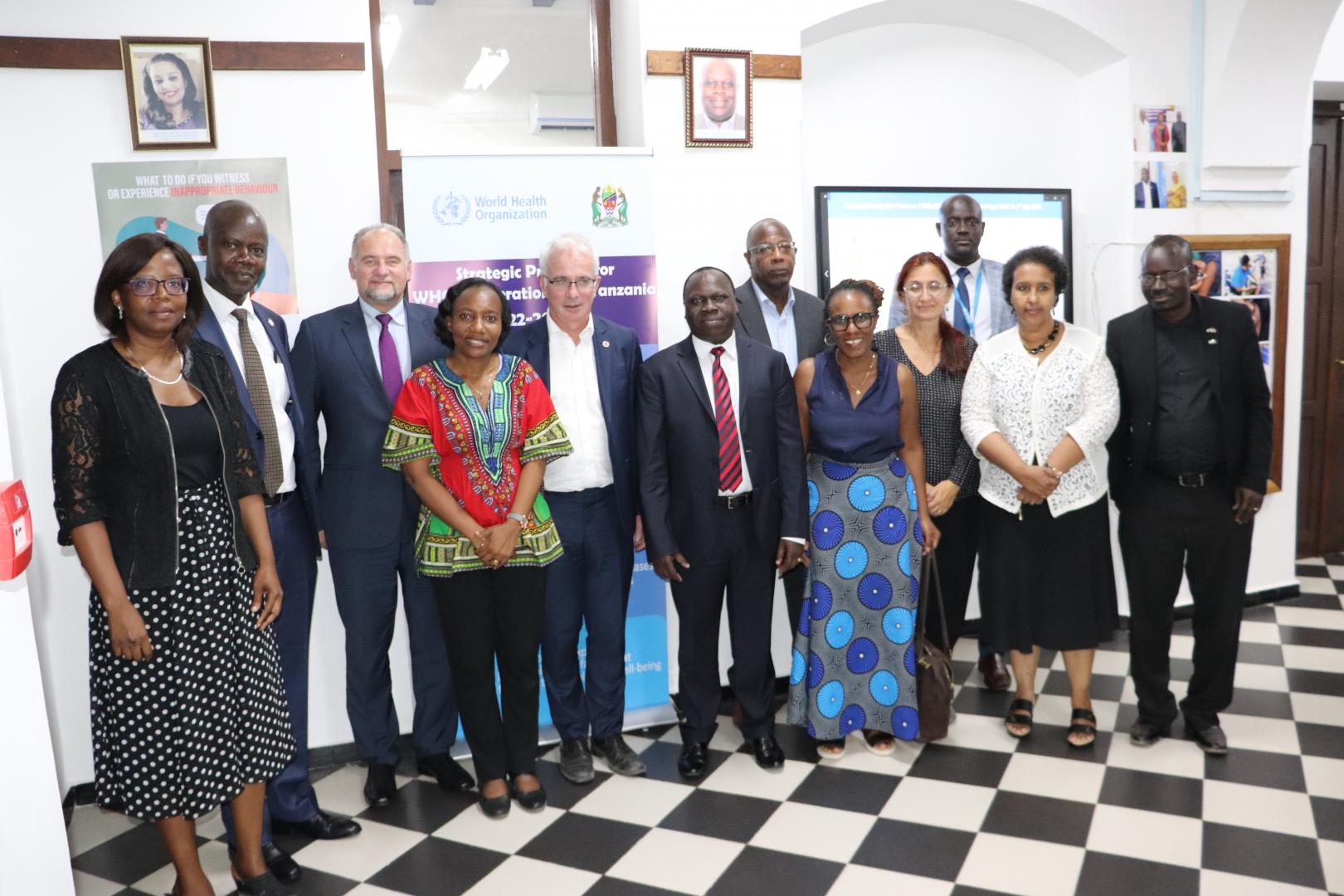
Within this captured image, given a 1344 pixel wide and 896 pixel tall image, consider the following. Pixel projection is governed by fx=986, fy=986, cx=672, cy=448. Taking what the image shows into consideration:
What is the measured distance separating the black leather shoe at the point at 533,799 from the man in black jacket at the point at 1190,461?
1.97 metres

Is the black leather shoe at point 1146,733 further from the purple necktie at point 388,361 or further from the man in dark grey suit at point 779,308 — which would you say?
the purple necktie at point 388,361

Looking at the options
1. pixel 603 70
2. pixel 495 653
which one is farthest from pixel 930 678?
pixel 603 70

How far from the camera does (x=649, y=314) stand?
3.60 meters

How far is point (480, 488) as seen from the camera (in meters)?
2.78

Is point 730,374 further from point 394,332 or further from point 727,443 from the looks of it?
point 394,332

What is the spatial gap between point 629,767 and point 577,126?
2.55 metres

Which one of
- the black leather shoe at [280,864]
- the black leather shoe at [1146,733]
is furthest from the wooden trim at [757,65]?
the black leather shoe at [280,864]

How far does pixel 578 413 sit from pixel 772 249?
3.26ft

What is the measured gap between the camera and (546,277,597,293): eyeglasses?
10.0 ft

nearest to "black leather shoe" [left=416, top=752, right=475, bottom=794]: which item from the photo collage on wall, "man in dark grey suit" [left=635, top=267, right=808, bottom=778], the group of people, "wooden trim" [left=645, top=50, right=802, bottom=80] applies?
the group of people

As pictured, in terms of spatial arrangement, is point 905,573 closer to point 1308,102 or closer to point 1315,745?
point 1315,745

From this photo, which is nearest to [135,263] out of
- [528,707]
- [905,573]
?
[528,707]

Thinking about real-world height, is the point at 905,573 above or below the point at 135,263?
below

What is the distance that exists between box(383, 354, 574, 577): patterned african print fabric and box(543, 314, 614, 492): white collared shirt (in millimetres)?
219
